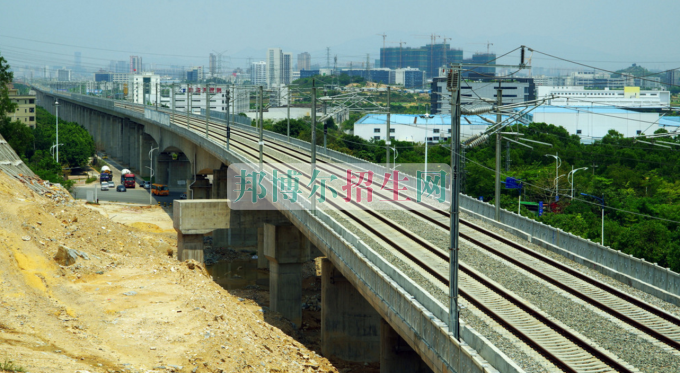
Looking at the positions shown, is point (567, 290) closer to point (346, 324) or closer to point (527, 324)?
point (527, 324)

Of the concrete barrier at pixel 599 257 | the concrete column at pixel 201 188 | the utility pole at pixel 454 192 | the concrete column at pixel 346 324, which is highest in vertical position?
the utility pole at pixel 454 192

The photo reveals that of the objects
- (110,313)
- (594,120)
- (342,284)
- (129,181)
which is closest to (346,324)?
(342,284)

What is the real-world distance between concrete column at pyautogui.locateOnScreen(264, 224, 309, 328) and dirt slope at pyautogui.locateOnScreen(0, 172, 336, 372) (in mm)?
1803

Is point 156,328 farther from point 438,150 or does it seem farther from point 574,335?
point 438,150

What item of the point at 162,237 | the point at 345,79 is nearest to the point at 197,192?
the point at 162,237

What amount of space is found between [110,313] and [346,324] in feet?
37.4

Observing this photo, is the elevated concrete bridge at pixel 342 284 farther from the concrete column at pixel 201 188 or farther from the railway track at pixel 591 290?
the railway track at pixel 591 290

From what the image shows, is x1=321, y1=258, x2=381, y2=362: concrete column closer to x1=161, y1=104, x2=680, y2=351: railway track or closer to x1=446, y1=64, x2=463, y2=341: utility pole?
x1=161, y1=104, x2=680, y2=351: railway track

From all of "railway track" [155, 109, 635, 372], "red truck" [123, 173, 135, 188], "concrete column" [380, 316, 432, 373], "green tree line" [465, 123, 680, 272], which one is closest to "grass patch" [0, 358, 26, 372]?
"railway track" [155, 109, 635, 372]

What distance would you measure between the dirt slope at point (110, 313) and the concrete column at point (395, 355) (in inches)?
151

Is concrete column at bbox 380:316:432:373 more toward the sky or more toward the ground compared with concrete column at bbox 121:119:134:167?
more toward the ground

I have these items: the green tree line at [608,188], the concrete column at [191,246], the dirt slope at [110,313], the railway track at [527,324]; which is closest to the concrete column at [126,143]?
the green tree line at [608,188]

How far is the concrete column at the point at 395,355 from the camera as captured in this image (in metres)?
28.2

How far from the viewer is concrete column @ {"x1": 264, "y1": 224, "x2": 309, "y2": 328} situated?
43.0 metres
